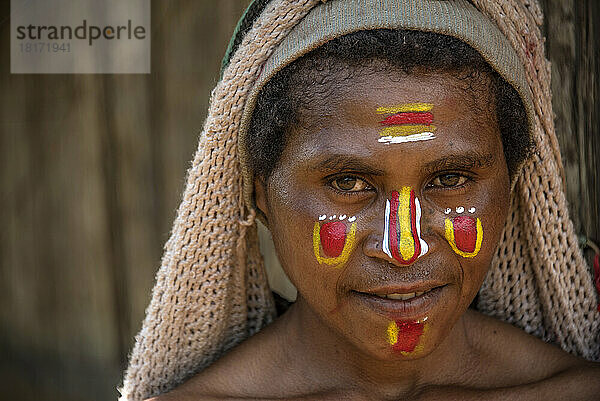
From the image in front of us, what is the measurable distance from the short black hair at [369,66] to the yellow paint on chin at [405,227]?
291 millimetres

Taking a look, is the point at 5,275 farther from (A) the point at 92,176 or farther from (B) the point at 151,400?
(B) the point at 151,400

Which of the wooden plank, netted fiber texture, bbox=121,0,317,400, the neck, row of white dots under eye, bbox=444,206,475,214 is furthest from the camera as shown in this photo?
the wooden plank

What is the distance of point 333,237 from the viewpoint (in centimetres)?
192

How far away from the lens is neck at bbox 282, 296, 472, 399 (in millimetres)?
2242

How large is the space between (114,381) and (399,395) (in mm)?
1668

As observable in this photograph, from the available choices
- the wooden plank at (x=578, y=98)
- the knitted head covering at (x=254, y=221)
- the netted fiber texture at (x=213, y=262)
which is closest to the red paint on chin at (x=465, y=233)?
the knitted head covering at (x=254, y=221)

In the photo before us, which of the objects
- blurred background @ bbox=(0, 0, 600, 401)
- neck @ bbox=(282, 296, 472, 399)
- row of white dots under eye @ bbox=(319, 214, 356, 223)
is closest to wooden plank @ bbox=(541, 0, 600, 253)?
neck @ bbox=(282, 296, 472, 399)

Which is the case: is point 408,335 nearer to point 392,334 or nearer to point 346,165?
point 392,334

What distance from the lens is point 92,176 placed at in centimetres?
344

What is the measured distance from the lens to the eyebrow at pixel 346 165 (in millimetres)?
1866

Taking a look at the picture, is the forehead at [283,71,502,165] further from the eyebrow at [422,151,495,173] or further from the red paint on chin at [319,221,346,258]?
the red paint on chin at [319,221,346,258]

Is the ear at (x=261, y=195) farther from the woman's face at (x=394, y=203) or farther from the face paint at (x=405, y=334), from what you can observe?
the face paint at (x=405, y=334)

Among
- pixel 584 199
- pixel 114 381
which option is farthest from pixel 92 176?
pixel 584 199

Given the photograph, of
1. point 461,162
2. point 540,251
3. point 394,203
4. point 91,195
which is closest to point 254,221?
point 394,203
